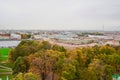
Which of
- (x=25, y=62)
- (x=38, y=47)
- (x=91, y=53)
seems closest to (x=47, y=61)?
(x=25, y=62)

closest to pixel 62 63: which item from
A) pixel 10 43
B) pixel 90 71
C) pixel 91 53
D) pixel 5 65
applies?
pixel 90 71

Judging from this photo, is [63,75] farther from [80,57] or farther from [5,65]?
[5,65]

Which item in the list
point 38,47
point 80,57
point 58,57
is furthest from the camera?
point 38,47

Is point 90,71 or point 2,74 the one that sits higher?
point 90,71

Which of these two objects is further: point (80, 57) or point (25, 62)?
point (80, 57)

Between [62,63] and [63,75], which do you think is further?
[62,63]

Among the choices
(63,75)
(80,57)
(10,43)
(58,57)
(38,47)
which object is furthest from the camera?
(10,43)

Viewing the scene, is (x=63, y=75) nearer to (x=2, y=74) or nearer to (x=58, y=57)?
(x=58, y=57)

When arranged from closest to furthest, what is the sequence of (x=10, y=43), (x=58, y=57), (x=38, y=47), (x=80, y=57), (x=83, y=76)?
1. (x=83, y=76)
2. (x=58, y=57)
3. (x=80, y=57)
4. (x=38, y=47)
5. (x=10, y=43)

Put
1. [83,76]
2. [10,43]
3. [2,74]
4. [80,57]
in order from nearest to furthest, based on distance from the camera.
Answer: [83,76]
[80,57]
[2,74]
[10,43]
